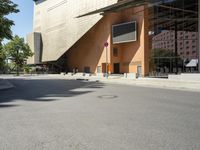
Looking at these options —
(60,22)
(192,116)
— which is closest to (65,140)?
(192,116)

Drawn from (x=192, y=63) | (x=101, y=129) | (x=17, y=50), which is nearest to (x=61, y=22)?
(x=17, y=50)

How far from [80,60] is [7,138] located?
54996 mm

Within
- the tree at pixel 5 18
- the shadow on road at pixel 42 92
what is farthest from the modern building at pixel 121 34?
the shadow on road at pixel 42 92

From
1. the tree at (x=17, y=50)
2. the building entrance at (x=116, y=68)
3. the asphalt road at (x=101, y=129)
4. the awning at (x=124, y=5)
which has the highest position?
the awning at (x=124, y=5)

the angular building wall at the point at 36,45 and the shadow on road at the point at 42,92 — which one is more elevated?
the angular building wall at the point at 36,45

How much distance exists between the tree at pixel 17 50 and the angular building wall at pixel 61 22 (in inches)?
169

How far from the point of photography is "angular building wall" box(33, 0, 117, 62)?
5325 centimetres

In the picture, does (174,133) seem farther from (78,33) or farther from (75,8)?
(75,8)

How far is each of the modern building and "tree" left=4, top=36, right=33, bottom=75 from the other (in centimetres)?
641

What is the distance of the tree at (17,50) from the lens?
238 ft

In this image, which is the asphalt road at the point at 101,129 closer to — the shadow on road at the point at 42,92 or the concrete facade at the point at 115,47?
the shadow on road at the point at 42,92

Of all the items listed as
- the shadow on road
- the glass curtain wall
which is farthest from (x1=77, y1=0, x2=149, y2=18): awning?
the shadow on road

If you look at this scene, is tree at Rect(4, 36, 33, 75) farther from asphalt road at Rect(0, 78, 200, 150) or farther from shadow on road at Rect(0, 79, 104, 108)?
asphalt road at Rect(0, 78, 200, 150)

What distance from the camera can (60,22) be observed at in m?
65.0
